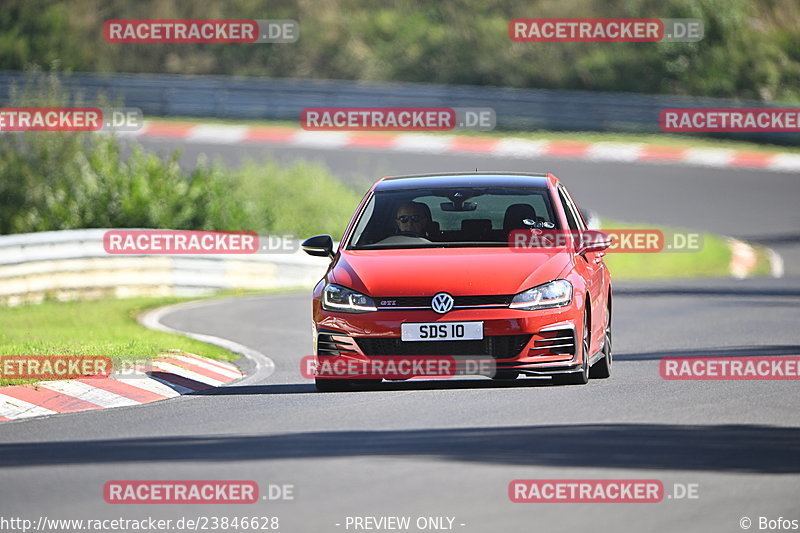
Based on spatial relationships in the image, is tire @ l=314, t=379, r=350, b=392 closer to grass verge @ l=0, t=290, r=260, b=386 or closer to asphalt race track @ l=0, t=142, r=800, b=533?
asphalt race track @ l=0, t=142, r=800, b=533

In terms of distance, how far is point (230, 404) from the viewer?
11.2m

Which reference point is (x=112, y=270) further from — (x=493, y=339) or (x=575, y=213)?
(x=493, y=339)

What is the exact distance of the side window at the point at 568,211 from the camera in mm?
12352

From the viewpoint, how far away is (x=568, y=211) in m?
12.5

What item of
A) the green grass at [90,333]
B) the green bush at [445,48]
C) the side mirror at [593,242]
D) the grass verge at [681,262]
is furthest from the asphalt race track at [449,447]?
the green bush at [445,48]

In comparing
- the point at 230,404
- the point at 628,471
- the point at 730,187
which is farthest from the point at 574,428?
the point at 730,187

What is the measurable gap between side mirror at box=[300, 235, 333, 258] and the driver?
53cm

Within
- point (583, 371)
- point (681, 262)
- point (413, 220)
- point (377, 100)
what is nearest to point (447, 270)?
point (413, 220)

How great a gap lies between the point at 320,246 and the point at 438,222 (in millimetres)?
923

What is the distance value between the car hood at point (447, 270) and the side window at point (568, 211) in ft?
2.69

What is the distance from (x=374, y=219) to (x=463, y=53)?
3151cm

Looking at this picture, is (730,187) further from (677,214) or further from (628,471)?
(628,471)

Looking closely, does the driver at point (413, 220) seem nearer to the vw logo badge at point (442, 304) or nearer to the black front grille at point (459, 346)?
the vw logo badge at point (442, 304)

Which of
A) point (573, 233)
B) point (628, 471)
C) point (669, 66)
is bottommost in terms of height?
point (628, 471)
